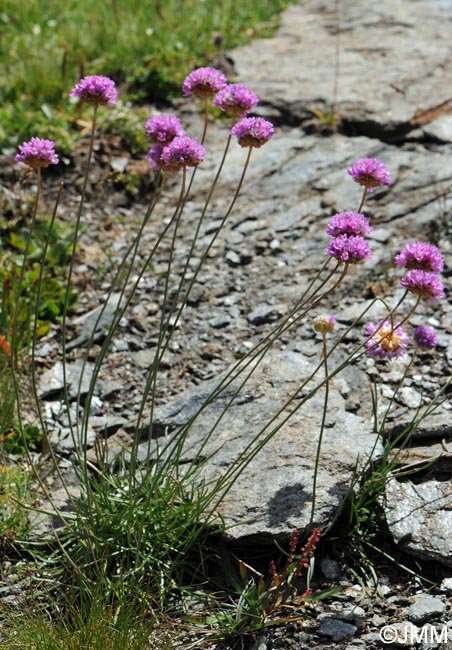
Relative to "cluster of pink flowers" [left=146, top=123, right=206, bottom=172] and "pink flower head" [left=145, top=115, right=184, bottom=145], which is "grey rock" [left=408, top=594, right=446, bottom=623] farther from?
"pink flower head" [left=145, top=115, right=184, bottom=145]

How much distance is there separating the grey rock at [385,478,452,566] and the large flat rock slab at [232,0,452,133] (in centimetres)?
316

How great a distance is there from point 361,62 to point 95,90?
4.39 metres

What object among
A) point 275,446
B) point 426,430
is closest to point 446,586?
point 426,430

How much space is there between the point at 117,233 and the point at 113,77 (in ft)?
6.19

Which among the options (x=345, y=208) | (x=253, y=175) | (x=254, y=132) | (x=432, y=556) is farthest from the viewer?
(x=253, y=175)

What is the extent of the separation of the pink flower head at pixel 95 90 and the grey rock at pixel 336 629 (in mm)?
1939

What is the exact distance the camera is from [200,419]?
3.59 m

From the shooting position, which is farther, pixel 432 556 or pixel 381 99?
pixel 381 99

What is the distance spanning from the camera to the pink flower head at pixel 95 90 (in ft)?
8.52

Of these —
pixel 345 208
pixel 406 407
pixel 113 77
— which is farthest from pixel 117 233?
pixel 406 407

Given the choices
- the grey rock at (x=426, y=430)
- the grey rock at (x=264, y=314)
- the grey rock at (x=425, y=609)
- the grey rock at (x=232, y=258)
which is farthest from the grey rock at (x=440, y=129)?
the grey rock at (x=425, y=609)

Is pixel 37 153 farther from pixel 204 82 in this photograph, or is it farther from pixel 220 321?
pixel 220 321

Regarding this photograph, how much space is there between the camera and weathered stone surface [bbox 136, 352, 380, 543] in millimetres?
2967

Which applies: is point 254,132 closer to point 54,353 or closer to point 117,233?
point 54,353
